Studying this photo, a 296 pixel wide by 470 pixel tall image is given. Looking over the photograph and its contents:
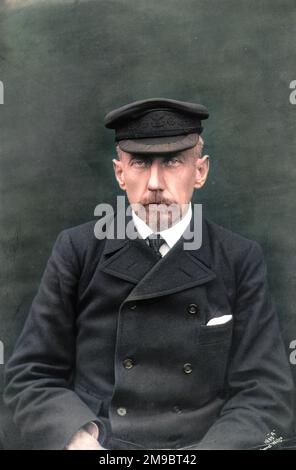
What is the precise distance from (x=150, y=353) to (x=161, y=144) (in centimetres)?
82

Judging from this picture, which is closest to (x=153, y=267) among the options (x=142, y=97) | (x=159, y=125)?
(x=159, y=125)

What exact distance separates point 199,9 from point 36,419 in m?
1.82

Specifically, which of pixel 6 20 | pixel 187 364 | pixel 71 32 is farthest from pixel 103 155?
pixel 187 364

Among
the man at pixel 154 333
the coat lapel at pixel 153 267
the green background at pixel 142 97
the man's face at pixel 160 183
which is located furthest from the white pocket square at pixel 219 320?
the man's face at pixel 160 183

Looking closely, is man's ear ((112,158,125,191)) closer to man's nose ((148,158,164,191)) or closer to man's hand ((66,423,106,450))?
man's nose ((148,158,164,191))

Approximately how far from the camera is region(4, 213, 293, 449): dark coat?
2.51 meters

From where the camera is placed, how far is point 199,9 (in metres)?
2.70

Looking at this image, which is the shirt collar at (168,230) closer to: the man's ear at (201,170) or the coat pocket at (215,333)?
the man's ear at (201,170)

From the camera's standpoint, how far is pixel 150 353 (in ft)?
8.25

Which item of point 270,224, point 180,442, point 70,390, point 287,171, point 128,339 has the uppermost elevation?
point 287,171

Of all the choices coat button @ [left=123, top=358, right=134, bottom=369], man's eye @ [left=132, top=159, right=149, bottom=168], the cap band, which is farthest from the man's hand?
the cap band

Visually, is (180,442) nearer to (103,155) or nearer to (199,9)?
(103,155)

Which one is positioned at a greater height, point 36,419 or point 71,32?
point 71,32

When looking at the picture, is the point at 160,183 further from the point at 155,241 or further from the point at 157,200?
the point at 155,241
